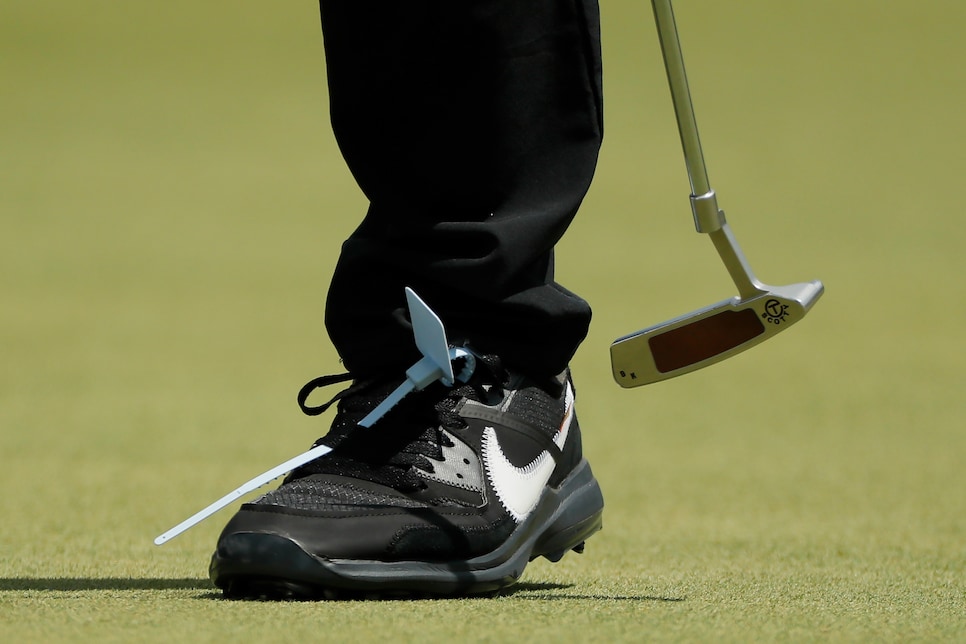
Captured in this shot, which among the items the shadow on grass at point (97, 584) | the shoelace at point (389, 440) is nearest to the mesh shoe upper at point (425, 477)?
the shoelace at point (389, 440)

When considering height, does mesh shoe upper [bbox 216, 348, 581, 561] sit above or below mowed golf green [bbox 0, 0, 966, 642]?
above

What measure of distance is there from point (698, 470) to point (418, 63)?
1150 millimetres

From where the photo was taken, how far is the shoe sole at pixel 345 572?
85cm

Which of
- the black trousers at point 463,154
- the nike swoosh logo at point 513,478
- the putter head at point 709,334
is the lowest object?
the nike swoosh logo at point 513,478

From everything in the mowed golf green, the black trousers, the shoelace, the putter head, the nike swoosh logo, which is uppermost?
the black trousers

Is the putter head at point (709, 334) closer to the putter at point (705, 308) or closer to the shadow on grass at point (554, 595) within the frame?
the putter at point (705, 308)

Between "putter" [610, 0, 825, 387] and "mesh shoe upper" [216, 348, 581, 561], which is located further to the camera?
"putter" [610, 0, 825, 387]

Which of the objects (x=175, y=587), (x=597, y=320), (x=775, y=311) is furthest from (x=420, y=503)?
(x=597, y=320)

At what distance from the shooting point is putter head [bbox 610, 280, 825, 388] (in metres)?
0.98

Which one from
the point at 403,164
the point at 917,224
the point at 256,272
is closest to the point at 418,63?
the point at 403,164

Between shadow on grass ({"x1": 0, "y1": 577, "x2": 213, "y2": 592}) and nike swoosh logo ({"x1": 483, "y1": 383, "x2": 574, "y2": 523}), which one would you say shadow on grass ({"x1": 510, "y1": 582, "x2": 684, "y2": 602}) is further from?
shadow on grass ({"x1": 0, "y1": 577, "x2": 213, "y2": 592})

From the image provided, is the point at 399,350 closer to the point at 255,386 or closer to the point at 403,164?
the point at 403,164

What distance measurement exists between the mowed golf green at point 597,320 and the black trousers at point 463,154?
0.21m

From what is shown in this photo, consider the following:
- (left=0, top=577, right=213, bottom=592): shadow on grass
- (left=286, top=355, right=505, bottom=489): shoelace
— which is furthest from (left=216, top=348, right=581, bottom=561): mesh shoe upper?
(left=0, top=577, right=213, bottom=592): shadow on grass
